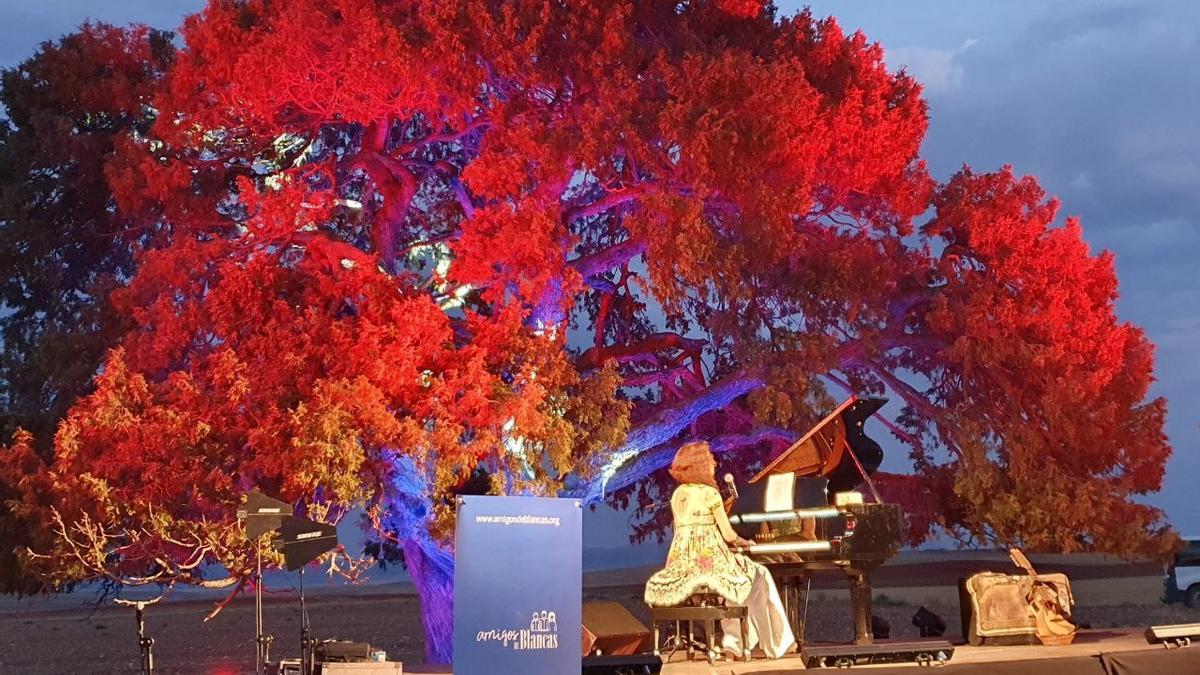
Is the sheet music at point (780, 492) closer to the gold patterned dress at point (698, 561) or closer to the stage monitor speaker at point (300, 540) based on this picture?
the gold patterned dress at point (698, 561)

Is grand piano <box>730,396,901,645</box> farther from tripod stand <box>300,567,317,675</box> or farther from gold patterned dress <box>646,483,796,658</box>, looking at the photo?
tripod stand <box>300,567,317,675</box>

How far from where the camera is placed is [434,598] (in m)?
13.2

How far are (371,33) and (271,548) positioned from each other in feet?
18.9

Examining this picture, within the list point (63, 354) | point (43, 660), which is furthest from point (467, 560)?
point (43, 660)

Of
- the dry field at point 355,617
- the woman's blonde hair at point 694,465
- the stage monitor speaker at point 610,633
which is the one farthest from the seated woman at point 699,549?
Answer: the dry field at point 355,617

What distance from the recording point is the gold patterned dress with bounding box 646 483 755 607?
8.12 m

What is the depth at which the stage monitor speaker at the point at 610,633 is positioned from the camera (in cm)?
881

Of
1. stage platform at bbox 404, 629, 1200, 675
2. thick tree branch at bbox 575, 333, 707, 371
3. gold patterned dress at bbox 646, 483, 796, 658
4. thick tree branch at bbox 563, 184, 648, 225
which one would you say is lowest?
stage platform at bbox 404, 629, 1200, 675

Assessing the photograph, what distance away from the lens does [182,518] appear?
1084 cm

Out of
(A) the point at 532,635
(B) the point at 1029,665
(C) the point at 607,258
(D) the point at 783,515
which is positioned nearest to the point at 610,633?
(D) the point at 783,515

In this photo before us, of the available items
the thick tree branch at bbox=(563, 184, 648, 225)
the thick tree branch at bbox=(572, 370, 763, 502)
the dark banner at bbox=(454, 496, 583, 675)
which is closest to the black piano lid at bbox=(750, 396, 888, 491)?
the thick tree branch at bbox=(572, 370, 763, 502)

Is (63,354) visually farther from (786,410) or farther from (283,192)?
(786,410)

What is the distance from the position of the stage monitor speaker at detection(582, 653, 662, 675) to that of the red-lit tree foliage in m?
3.83

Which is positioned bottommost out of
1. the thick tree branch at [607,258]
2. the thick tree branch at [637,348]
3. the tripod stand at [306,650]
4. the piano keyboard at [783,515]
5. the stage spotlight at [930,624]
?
the tripod stand at [306,650]
